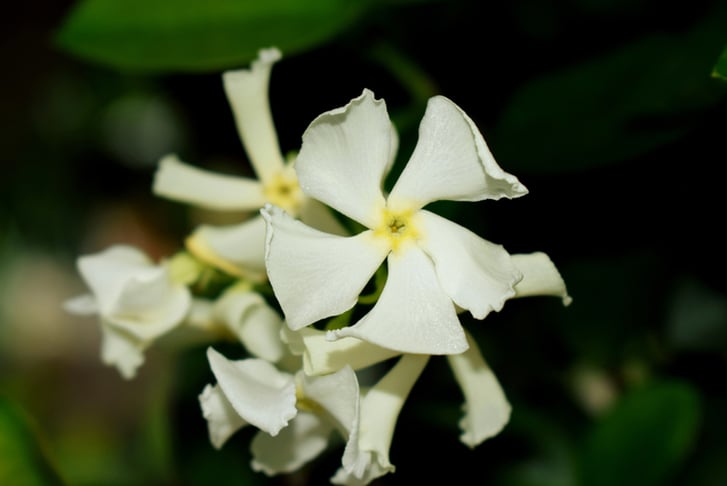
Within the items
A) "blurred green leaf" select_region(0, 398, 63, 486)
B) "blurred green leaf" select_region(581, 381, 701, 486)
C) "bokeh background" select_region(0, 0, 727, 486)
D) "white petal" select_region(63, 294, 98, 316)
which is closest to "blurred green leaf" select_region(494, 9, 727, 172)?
"bokeh background" select_region(0, 0, 727, 486)

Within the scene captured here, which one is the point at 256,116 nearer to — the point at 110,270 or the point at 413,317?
the point at 110,270

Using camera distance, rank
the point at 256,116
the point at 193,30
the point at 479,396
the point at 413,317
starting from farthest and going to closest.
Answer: the point at 193,30
the point at 256,116
the point at 479,396
the point at 413,317

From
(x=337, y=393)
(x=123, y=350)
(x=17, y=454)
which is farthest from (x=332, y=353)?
(x=17, y=454)

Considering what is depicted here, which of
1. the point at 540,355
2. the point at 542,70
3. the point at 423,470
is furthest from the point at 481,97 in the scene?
the point at 423,470

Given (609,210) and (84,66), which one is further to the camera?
(84,66)

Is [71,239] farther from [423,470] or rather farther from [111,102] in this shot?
[423,470]

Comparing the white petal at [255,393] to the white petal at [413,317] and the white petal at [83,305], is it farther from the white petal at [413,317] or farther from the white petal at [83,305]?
the white petal at [83,305]

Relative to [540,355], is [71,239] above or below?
below
